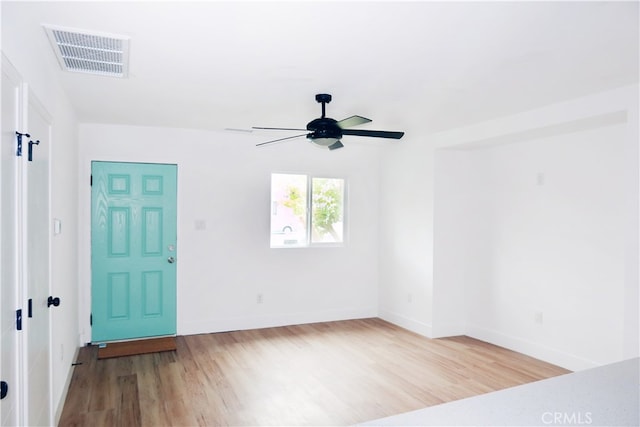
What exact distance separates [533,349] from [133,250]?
4.43 meters

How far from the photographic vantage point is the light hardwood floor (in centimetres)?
303

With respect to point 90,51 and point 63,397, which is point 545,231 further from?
point 63,397

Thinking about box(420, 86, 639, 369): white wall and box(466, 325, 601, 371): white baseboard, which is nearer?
box(420, 86, 639, 369): white wall

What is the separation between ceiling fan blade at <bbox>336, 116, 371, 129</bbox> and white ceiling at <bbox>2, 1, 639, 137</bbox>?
0.27 metres

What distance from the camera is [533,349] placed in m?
4.32

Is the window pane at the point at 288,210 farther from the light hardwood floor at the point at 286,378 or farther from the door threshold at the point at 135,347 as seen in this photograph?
the door threshold at the point at 135,347

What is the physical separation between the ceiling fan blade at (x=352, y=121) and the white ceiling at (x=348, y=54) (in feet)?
0.87

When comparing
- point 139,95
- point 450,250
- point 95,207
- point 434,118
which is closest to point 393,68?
point 434,118

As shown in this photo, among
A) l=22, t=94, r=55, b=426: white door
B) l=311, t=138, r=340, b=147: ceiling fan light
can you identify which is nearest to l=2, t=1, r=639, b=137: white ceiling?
l=311, t=138, r=340, b=147: ceiling fan light

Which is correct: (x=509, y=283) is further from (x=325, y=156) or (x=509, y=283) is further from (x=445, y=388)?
(x=325, y=156)

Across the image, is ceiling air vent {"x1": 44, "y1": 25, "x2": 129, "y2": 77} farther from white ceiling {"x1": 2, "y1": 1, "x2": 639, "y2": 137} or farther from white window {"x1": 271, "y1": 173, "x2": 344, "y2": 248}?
white window {"x1": 271, "y1": 173, "x2": 344, "y2": 248}

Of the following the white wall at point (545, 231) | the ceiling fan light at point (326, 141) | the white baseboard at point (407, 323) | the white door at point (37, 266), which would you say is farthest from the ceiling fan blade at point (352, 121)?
the white baseboard at point (407, 323)

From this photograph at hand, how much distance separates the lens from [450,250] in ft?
16.6

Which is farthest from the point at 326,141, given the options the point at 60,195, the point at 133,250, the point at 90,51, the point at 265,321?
the point at 265,321
